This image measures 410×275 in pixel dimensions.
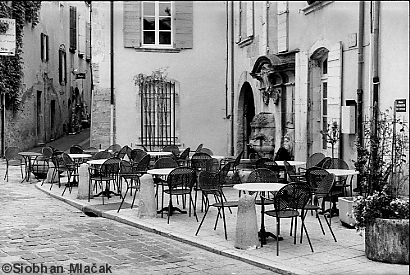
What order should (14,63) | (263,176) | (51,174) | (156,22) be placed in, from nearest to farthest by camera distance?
1. (263,176)
2. (51,174)
3. (156,22)
4. (14,63)

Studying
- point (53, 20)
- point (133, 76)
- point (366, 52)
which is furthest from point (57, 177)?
point (53, 20)

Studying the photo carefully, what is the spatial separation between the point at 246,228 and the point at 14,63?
16.0 m

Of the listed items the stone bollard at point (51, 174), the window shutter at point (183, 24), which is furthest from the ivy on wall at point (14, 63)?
the stone bollard at point (51, 174)

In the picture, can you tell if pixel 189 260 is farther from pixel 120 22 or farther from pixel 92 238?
pixel 120 22

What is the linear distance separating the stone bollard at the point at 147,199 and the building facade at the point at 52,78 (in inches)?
497

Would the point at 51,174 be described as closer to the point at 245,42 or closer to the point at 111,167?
the point at 111,167

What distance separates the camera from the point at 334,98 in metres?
10.5

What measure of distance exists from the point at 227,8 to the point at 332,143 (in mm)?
8724

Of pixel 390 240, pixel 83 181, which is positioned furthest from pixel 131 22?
pixel 390 240

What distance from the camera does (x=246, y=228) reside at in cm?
680

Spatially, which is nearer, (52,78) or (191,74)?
(191,74)

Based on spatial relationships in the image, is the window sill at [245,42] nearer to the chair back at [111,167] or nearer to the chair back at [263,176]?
the chair back at [111,167]

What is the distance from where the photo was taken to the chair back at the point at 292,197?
6.69m

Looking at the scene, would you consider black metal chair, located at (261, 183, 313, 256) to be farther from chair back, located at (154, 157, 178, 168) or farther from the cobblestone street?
chair back, located at (154, 157, 178, 168)
